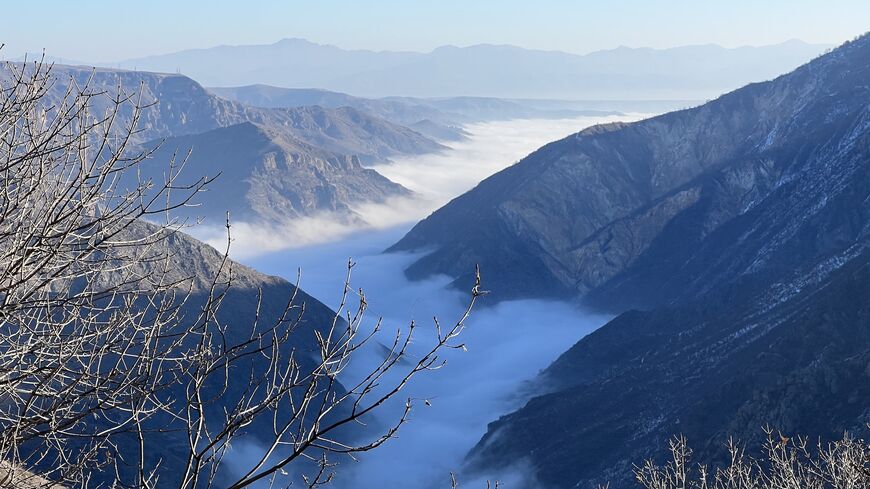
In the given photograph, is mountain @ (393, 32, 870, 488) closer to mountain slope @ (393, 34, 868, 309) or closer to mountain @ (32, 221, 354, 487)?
mountain slope @ (393, 34, 868, 309)

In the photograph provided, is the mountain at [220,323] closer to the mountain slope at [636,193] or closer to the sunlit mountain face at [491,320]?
the sunlit mountain face at [491,320]

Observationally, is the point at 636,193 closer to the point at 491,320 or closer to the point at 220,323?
the point at 491,320

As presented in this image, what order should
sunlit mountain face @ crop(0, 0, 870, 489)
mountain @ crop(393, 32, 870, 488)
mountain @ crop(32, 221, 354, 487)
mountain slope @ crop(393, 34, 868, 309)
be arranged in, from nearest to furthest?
1. sunlit mountain face @ crop(0, 0, 870, 489)
2. mountain @ crop(393, 32, 870, 488)
3. mountain @ crop(32, 221, 354, 487)
4. mountain slope @ crop(393, 34, 868, 309)

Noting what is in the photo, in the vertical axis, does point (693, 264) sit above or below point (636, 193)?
below

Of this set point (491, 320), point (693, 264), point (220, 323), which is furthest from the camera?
point (491, 320)

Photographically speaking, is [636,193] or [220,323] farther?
[636,193]

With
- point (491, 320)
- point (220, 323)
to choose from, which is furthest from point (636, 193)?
point (220, 323)

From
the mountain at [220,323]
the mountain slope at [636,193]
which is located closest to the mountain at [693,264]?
the mountain slope at [636,193]

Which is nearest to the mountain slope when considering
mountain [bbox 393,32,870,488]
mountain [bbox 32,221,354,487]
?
mountain [bbox 393,32,870,488]

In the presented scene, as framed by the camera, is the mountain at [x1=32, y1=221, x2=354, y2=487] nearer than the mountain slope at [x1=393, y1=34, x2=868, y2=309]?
Yes
